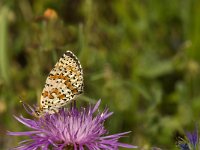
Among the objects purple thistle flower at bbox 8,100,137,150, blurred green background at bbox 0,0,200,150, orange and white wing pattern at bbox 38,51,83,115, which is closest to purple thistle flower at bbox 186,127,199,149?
purple thistle flower at bbox 8,100,137,150

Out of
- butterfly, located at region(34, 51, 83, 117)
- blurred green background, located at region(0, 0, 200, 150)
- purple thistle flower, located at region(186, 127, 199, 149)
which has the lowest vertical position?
purple thistle flower, located at region(186, 127, 199, 149)

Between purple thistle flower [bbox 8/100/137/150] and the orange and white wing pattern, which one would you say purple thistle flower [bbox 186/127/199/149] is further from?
the orange and white wing pattern

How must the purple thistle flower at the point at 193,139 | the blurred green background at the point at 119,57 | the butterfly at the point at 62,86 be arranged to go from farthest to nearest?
the blurred green background at the point at 119,57 < the butterfly at the point at 62,86 < the purple thistle flower at the point at 193,139

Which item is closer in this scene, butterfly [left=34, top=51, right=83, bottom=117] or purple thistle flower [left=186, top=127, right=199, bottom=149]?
purple thistle flower [left=186, top=127, right=199, bottom=149]

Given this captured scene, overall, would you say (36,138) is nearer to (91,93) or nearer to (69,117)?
(69,117)

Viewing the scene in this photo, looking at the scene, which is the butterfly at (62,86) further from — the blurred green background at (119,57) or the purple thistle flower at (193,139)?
the blurred green background at (119,57)

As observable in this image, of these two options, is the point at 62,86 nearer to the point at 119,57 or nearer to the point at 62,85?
the point at 62,85

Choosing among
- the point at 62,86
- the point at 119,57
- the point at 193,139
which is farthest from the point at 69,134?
the point at 119,57

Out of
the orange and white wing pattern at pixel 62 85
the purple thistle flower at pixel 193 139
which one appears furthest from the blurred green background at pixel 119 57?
the purple thistle flower at pixel 193 139

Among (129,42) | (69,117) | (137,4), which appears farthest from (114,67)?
(69,117)
